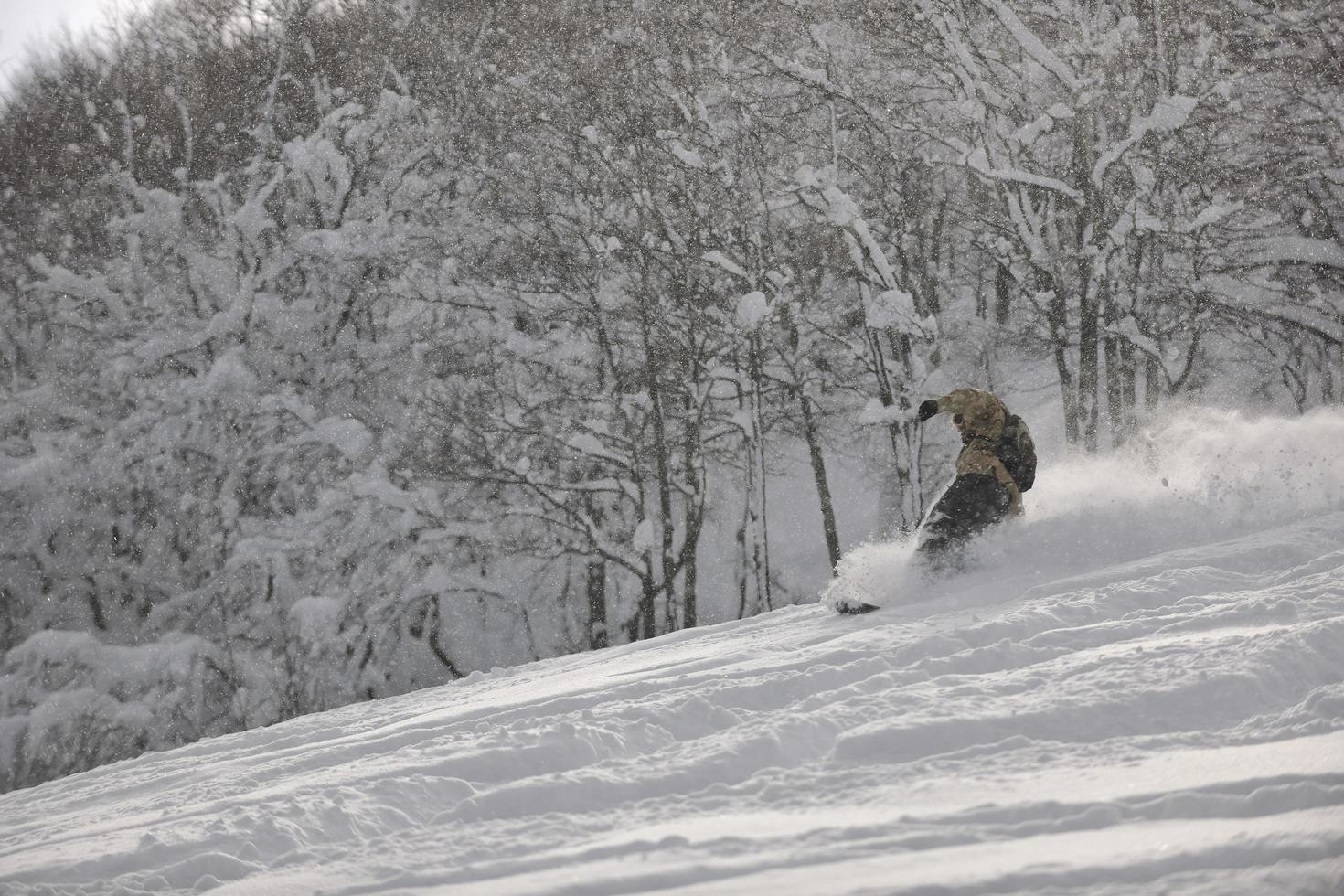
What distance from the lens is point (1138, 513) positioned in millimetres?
7266

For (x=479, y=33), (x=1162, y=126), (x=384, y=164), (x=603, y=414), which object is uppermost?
(x=479, y=33)

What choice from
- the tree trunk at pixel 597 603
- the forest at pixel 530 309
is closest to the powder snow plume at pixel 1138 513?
the forest at pixel 530 309

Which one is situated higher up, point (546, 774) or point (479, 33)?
point (479, 33)

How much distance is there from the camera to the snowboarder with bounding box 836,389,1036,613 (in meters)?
7.05

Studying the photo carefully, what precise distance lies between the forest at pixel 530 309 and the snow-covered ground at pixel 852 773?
9.43 meters

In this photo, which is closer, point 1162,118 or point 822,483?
point 1162,118

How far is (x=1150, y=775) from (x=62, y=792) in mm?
5470

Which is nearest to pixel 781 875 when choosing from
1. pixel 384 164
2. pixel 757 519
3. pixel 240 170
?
pixel 757 519

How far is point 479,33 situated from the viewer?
2188 centimetres

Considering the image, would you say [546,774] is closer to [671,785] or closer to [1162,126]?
[671,785]

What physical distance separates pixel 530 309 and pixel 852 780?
15.7 m

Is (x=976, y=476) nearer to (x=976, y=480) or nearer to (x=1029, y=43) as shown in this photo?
(x=976, y=480)

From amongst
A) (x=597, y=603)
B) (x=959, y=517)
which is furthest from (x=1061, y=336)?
(x=597, y=603)

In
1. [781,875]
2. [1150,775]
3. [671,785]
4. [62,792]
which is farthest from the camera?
[62,792]
